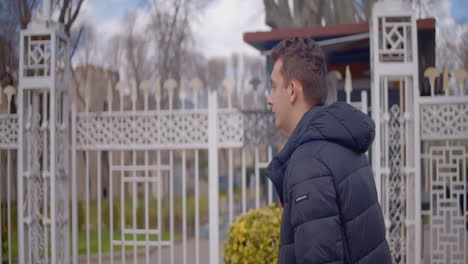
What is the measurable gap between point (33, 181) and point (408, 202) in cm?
382

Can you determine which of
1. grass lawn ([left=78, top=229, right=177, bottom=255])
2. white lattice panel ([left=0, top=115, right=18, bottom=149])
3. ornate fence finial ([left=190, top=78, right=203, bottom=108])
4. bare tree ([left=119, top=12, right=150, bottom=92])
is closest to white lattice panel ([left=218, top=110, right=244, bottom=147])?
ornate fence finial ([left=190, top=78, right=203, bottom=108])

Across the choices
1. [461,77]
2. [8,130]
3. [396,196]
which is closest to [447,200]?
[396,196]

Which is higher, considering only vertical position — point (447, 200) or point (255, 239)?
point (447, 200)

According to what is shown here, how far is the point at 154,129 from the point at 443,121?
115 inches

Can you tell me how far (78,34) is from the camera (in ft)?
27.8

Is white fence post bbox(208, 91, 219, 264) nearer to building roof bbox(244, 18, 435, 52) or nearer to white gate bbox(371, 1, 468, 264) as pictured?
building roof bbox(244, 18, 435, 52)

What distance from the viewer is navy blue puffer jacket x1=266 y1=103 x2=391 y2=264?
1.56 meters

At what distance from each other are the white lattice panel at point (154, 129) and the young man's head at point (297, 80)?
2.94 metres

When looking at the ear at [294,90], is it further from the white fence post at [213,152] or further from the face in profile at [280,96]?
the white fence post at [213,152]

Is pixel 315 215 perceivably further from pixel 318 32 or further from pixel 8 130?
pixel 8 130

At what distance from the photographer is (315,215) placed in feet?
5.13

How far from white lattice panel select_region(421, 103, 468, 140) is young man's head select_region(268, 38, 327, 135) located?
3098 mm

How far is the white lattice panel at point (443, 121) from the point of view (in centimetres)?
456

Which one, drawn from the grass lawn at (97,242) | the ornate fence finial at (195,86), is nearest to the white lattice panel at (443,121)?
the ornate fence finial at (195,86)
